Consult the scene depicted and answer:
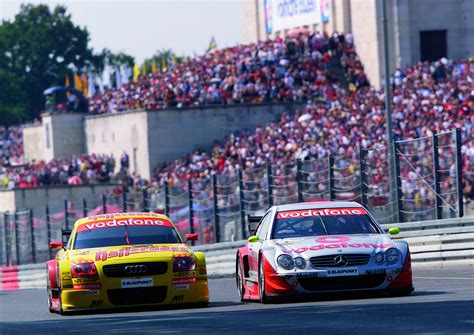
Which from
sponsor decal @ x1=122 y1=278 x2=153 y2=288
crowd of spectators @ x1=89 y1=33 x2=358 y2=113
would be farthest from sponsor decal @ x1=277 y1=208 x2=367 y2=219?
crowd of spectators @ x1=89 y1=33 x2=358 y2=113

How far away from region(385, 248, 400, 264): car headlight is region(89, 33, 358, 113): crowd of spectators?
40.5 meters

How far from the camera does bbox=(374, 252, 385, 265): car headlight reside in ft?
63.2

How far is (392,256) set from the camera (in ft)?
63.4

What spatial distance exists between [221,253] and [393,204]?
4437 millimetres

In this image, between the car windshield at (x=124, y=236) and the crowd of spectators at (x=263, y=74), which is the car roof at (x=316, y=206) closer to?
the car windshield at (x=124, y=236)

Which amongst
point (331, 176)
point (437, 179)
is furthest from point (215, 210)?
point (437, 179)

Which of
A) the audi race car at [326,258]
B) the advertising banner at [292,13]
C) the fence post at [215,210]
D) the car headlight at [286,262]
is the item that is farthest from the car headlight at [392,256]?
the advertising banner at [292,13]

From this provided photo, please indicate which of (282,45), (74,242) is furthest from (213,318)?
(282,45)

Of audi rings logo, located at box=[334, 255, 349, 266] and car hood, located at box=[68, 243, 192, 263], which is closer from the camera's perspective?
audi rings logo, located at box=[334, 255, 349, 266]

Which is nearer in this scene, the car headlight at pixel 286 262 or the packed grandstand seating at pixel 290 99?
the car headlight at pixel 286 262

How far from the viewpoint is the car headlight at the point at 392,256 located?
1930 centimetres

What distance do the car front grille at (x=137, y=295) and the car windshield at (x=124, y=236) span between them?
121 cm

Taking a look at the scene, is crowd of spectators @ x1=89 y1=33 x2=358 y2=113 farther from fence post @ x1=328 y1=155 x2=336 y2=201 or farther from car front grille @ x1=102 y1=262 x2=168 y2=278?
car front grille @ x1=102 y1=262 x2=168 y2=278

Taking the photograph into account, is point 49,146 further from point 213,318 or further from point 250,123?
point 213,318
